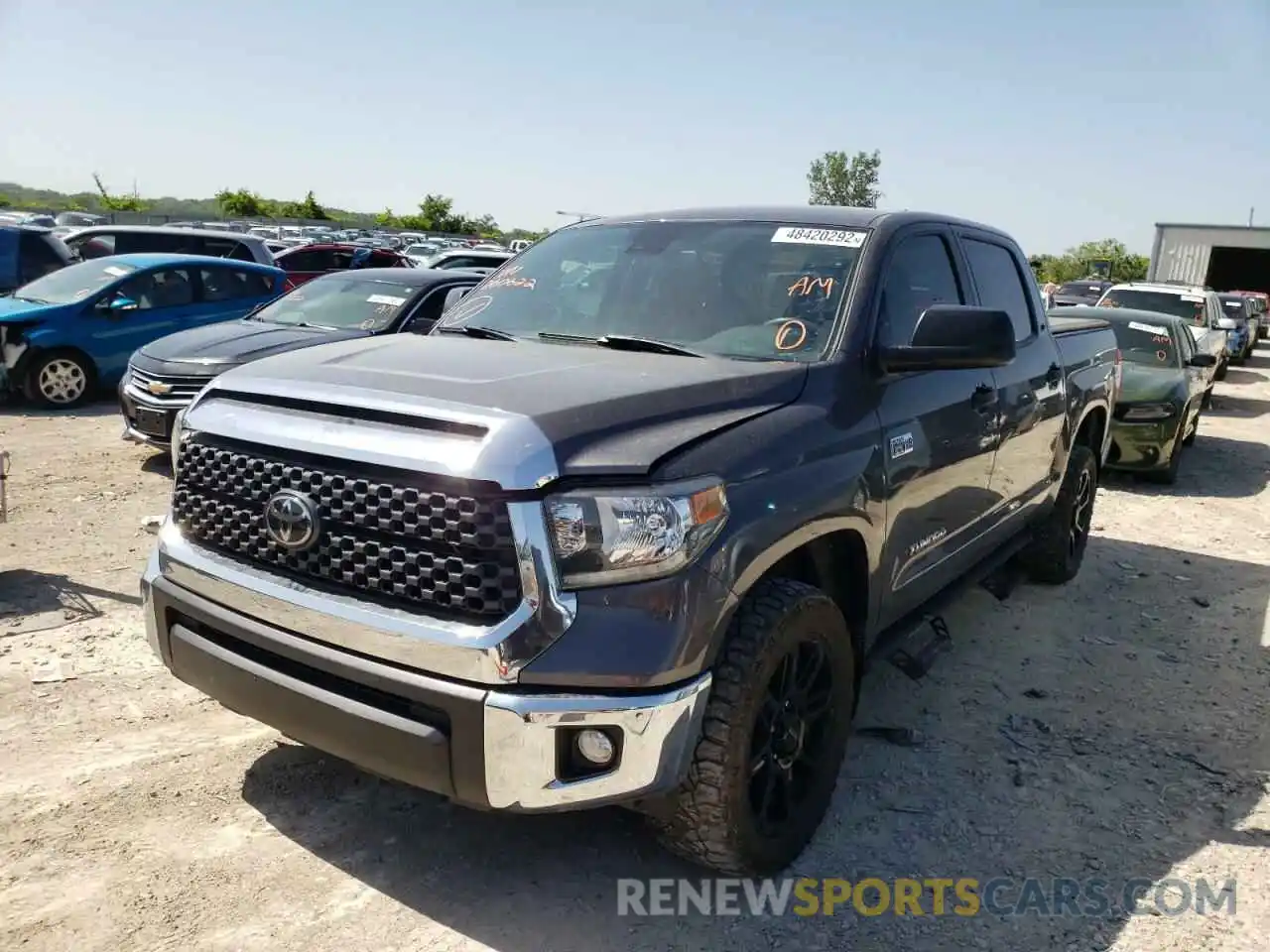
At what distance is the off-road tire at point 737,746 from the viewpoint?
100 inches

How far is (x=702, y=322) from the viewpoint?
135 inches

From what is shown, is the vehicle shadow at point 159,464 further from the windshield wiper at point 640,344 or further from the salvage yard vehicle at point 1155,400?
the salvage yard vehicle at point 1155,400

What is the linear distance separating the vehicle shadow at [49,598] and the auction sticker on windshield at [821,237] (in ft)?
11.6

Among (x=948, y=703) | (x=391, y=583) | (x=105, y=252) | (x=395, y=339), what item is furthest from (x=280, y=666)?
(x=105, y=252)

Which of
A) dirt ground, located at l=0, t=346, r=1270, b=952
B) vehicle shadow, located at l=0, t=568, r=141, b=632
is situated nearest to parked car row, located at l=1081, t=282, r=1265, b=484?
dirt ground, located at l=0, t=346, r=1270, b=952

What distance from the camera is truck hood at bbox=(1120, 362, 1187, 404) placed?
29.6ft

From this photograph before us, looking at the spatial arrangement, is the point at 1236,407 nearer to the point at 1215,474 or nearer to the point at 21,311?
the point at 1215,474

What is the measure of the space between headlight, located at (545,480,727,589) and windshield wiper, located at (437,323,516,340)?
1393mm

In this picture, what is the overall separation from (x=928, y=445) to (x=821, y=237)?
2.76 ft

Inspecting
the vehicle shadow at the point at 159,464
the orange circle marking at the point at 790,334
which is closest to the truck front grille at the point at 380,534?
the orange circle marking at the point at 790,334

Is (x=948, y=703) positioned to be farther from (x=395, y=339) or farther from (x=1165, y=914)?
(x=395, y=339)

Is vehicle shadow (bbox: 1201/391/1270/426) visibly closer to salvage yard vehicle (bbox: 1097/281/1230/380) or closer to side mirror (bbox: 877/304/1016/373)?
salvage yard vehicle (bbox: 1097/281/1230/380)

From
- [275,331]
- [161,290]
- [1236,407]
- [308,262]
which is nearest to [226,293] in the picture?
[161,290]

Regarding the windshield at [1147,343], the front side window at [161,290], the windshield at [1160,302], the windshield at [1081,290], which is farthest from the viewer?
the windshield at [1081,290]
